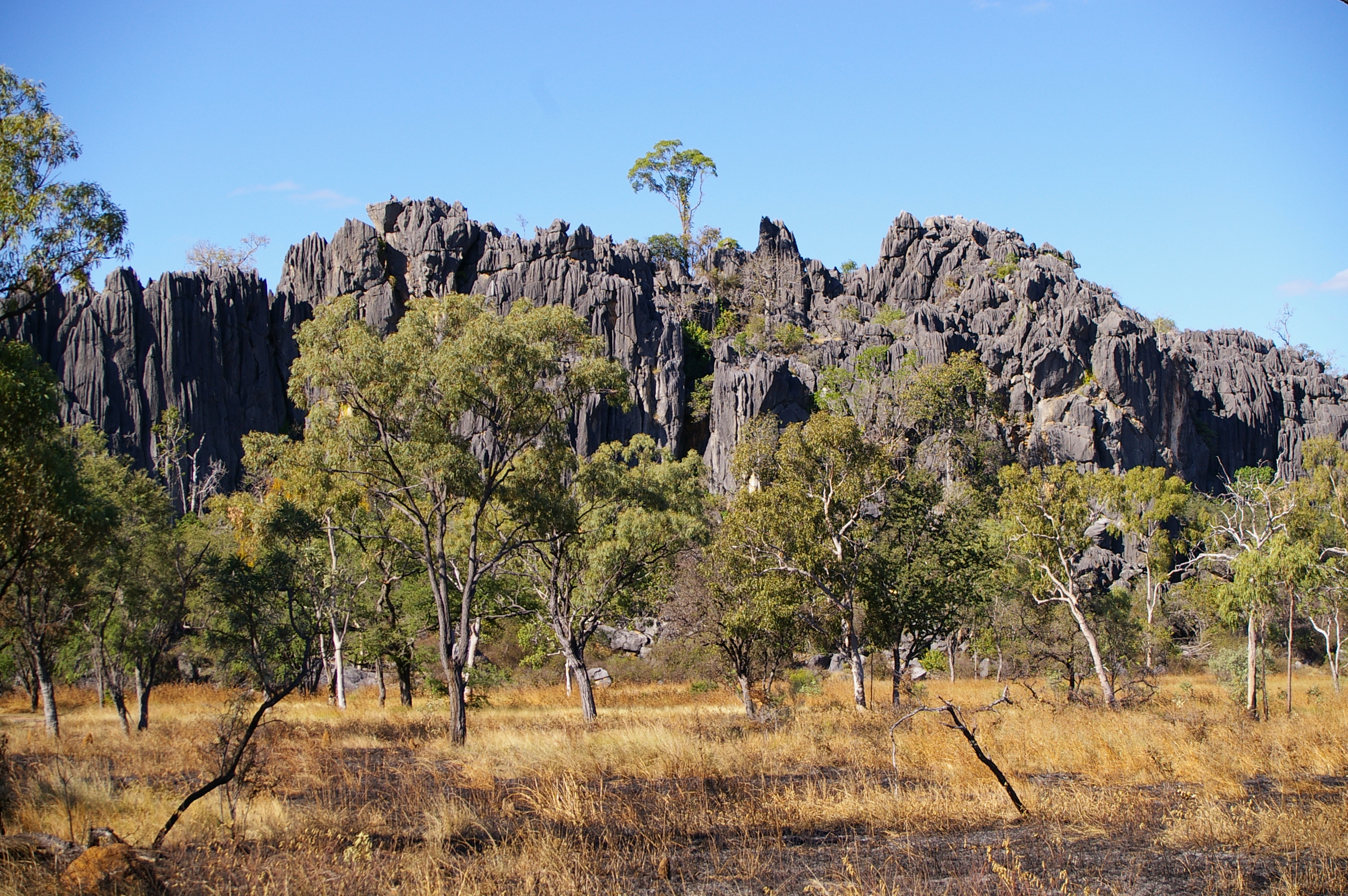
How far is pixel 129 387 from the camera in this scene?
55.8m

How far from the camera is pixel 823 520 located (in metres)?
21.2

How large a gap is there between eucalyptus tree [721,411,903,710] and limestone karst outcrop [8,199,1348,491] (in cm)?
3404

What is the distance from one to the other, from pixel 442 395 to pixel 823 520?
32.6 feet

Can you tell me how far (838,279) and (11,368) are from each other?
8053 centimetres

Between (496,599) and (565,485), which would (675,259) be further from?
(565,485)

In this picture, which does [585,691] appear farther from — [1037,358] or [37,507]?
[1037,358]

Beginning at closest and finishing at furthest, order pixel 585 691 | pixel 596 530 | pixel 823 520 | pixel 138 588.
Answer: pixel 138 588
pixel 585 691
pixel 823 520
pixel 596 530

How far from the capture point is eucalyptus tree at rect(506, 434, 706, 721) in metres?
17.9

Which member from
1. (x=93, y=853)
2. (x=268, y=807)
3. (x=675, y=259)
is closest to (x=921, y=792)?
(x=268, y=807)

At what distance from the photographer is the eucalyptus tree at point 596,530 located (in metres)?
17.9

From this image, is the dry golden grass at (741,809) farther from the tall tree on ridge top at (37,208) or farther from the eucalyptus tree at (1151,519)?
the eucalyptus tree at (1151,519)

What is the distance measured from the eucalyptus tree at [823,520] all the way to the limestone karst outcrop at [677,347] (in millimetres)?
34044

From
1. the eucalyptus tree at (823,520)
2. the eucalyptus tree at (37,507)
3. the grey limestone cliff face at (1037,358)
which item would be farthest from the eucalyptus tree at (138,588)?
the grey limestone cliff face at (1037,358)

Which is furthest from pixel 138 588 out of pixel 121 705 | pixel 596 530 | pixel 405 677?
pixel 596 530
